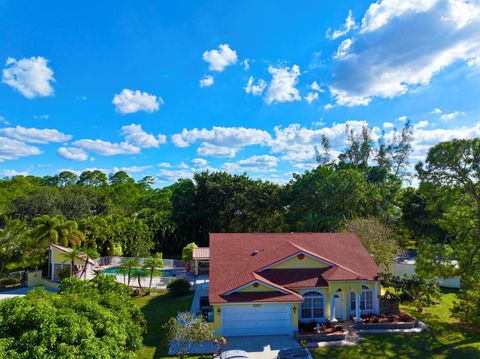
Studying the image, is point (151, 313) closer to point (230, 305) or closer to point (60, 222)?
point (230, 305)

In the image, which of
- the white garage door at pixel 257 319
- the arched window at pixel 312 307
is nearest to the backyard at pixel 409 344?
the white garage door at pixel 257 319

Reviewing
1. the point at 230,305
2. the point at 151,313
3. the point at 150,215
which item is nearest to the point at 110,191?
the point at 150,215

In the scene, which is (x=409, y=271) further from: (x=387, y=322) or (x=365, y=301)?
(x=387, y=322)

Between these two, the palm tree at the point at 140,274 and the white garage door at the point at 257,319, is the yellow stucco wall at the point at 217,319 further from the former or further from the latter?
the palm tree at the point at 140,274

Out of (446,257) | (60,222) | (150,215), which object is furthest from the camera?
(150,215)

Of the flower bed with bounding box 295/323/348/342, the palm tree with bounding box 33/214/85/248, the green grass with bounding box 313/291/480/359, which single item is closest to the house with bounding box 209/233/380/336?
the flower bed with bounding box 295/323/348/342

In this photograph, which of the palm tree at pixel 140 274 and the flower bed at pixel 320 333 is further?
the palm tree at pixel 140 274

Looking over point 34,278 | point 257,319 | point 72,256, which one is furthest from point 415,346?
point 34,278
